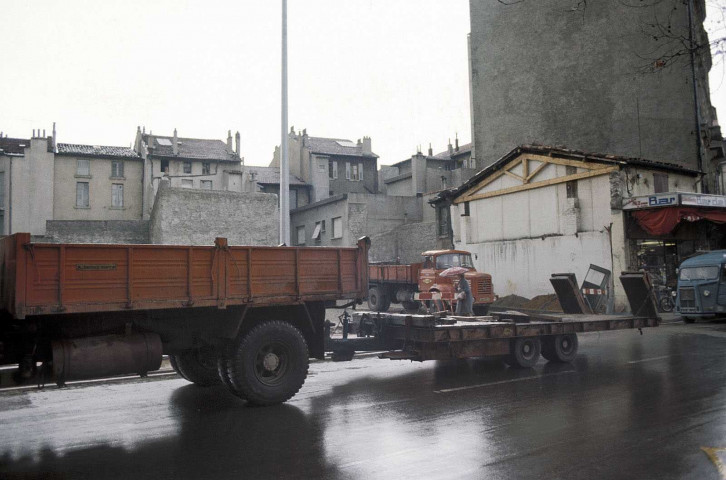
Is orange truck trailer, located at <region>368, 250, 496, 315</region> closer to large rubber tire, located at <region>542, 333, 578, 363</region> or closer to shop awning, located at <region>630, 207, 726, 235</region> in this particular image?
large rubber tire, located at <region>542, 333, 578, 363</region>

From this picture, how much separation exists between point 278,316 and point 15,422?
148 inches

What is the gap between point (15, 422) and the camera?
24.6ft

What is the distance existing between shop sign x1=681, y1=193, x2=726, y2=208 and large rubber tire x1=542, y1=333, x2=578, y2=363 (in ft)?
43.1

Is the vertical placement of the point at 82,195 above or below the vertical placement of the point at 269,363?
above

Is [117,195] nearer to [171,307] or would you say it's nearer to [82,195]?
[82,195]

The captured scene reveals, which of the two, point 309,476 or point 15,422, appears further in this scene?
point 15,422

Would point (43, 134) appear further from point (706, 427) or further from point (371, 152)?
point (706, 427)

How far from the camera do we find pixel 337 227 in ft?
152

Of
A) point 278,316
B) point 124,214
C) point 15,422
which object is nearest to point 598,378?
point 278,316

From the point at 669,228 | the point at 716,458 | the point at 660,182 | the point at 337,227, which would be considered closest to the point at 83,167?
the point at 337,227

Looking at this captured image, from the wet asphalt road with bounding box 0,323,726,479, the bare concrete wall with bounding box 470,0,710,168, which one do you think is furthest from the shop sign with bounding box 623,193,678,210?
the wet asphalt road with bounding box 0,323,726,479

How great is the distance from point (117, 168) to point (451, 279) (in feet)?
160

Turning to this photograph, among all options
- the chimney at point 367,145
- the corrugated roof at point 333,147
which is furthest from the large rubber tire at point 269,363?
the chimney at point 367,145

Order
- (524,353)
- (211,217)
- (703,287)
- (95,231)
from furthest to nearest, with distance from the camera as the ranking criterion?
(95,231)
(211,217)
(703,287)
(524,353)
